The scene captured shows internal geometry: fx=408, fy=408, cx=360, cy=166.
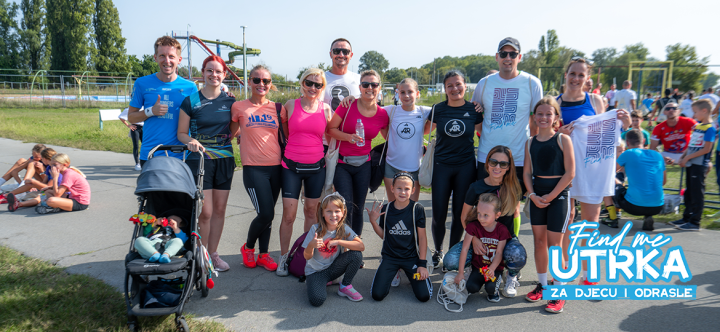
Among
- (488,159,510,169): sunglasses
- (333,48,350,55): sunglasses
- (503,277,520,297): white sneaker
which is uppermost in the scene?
(333,48,350,55): sunglasses

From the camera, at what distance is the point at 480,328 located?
10.6ft

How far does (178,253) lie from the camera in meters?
3.40

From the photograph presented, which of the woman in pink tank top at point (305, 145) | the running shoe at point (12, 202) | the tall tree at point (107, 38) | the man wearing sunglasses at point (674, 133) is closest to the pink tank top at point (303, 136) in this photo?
the woman in pink tank top at point (305, 145)

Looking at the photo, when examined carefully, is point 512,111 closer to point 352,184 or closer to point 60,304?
point 352,184

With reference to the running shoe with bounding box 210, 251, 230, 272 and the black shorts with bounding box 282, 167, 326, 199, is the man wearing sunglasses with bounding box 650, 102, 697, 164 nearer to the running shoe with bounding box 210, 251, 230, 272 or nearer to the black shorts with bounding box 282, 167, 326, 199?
the black shorts with bounding box 282, 167, 326, 199

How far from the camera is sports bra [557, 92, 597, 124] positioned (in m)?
3.88

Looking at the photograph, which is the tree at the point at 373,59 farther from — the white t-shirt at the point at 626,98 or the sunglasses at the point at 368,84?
A: the sunglasses at the point at 368,84

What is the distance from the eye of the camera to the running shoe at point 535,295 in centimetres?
368

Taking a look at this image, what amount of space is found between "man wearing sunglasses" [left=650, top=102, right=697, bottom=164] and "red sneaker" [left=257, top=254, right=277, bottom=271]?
626 cm

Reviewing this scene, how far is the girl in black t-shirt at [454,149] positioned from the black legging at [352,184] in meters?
0.73

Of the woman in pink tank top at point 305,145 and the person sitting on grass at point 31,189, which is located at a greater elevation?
the woman in pink tank top at point 305,145

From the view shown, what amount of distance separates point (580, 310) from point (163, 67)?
438cm

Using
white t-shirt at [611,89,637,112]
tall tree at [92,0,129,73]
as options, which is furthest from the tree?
white t-shirt at [611,89,637,112]

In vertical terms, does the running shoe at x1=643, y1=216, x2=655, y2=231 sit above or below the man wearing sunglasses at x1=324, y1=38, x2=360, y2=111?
below
